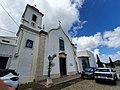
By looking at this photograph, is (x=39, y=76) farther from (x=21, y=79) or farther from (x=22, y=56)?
(x=22, y=56)

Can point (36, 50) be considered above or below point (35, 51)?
above

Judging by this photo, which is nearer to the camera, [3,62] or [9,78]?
[9,78]

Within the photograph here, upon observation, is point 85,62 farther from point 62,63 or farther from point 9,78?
point 9,78

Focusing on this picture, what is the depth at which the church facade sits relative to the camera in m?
10.0

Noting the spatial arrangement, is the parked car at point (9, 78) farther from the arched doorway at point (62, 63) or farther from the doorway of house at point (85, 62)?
the doorway of house at point (85, 62)

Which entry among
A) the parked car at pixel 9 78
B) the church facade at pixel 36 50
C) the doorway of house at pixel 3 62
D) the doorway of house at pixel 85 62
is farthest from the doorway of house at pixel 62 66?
the parked car at pixel 9 78

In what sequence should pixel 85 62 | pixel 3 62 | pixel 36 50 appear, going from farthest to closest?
pixel 85 62
pixel 36 50
pixel 3 62

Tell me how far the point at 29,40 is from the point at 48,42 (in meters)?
2.94

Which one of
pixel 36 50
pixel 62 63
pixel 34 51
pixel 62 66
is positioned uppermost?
pixel 36 50

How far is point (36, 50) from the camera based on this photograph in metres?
11.8

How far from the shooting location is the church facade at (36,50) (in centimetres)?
1003

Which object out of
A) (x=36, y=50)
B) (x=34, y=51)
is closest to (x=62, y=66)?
(x=36, y=50)

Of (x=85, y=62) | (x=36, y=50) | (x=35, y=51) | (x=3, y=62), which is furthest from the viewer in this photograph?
(x=85, y=62)

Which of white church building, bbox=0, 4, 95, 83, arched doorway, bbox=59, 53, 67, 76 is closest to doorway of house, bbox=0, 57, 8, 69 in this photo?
white church building, bbox=0, 4, 95, 83
